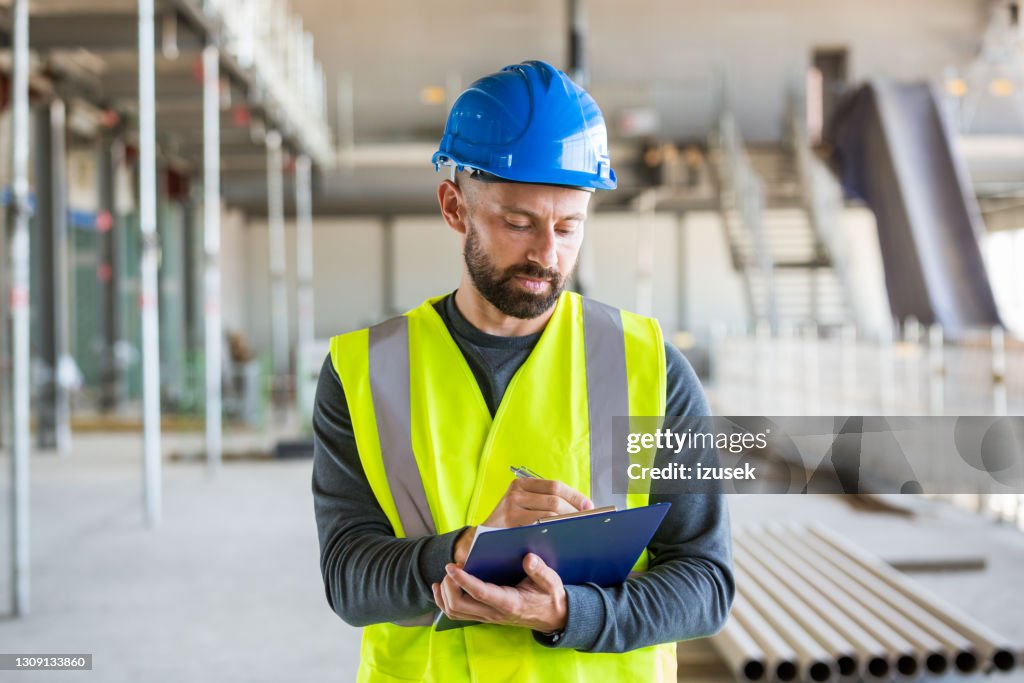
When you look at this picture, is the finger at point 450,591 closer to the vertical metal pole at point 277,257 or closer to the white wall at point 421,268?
the vertical metal pole at point 277,257

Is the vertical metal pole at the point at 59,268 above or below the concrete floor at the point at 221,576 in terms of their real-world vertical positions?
above

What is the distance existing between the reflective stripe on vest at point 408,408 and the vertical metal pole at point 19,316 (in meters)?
4.11

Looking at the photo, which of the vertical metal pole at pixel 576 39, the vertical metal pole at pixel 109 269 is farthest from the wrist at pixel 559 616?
the vertical metal pole at pixel 109 269

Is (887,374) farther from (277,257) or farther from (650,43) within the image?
(650,43)

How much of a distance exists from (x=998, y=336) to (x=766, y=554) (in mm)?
3108

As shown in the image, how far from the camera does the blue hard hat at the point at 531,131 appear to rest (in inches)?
71.5

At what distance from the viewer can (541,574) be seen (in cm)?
165

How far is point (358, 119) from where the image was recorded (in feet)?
73.3

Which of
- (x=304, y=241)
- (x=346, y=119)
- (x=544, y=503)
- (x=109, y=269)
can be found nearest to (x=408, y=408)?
(x=544, y=503)

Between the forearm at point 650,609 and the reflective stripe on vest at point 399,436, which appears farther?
the reflective stripe on vest at point 399,436

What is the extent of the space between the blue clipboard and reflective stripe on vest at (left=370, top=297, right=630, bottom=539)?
0.47 feet

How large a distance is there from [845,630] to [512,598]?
3411mm

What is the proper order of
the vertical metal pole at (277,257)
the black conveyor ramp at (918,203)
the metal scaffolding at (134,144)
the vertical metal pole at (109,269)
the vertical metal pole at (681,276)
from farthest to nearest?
the vertical metal pole at (681,276), the vertical metal pole at (109,269), the vertical metal pole at (277,257), the black conveyor ramp at (918,203), the metal scaffolding at (134,144)

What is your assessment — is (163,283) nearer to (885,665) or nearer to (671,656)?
(885,665)
